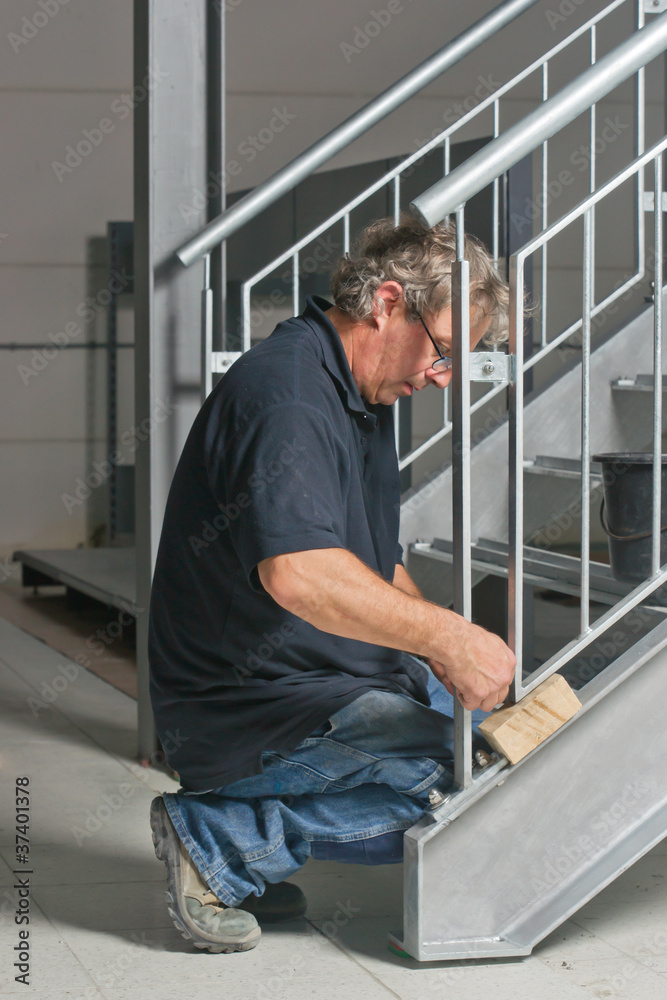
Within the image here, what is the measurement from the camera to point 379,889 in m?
2.06

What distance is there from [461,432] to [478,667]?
348 mm

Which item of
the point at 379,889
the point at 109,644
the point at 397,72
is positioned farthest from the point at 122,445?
the point at 379,889

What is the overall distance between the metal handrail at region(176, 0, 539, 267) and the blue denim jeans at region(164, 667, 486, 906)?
4.34 ft

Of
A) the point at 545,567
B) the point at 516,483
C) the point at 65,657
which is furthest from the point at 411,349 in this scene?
the point at 65,657

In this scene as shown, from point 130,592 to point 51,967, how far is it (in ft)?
8.63

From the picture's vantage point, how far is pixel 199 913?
5.80 feet

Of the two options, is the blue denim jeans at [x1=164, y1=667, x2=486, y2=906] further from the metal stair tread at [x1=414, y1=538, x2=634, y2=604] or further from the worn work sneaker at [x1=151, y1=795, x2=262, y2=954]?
the metal stair tread at [x1=414, y1=538, x2=634, y2=604]

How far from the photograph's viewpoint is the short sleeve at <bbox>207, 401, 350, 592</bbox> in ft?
5.13

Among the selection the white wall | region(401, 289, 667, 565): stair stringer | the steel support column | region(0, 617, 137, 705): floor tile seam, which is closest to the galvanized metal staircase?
→ region(401, 289, 667, 565): stair stringer

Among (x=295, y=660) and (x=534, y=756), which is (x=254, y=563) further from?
(x=534, y=756)

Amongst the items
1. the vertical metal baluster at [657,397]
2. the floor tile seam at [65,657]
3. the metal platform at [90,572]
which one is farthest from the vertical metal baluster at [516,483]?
the metal platform at [90,572]

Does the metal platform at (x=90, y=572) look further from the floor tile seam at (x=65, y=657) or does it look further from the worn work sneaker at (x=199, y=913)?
the worn work sneaker at (x=199, y=913)

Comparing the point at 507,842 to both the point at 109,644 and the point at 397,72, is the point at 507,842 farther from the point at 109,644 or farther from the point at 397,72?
the point at 397,72

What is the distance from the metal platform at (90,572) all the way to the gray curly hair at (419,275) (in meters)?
2.24
